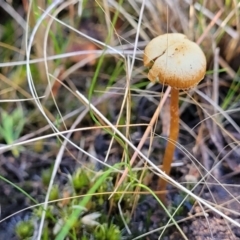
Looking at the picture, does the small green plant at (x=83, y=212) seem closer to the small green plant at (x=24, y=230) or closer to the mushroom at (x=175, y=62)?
the small green plant at (x=24, y=230)

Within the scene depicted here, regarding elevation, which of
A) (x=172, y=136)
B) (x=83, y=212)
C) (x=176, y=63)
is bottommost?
(x=83, y=212)

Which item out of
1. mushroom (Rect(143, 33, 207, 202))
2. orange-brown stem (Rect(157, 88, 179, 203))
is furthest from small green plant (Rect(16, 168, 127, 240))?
mushroom (Rect(143, 33, 207, 202))

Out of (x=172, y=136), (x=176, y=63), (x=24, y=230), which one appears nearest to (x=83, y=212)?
(x=24, y=230)

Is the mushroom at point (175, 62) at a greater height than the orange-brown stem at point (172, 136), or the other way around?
the mushroom at point (175, 62)

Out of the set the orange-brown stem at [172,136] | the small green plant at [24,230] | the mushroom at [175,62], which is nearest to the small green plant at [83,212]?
the small green plant at [24,230]

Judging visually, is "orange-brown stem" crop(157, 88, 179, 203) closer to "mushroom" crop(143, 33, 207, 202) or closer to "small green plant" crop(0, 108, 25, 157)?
"mushroom" crop(143, 33, 207, 202)

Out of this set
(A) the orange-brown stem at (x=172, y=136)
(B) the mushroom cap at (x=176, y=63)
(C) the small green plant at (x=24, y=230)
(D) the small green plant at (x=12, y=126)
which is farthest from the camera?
(D) the small green plant at (x=12, y=126)

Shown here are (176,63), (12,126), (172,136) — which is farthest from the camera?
(12,126)

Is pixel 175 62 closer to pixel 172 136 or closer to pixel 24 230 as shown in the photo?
pixel 172 136
